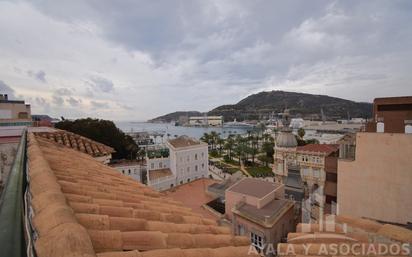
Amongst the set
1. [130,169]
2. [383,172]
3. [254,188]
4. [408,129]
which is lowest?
[130,169]

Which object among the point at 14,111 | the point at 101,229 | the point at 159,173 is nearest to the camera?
the point at 101,229

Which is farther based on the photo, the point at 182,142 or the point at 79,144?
the point at 182,142

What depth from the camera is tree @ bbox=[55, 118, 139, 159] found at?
29.2 metres

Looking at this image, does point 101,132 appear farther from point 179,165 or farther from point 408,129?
point 408,129

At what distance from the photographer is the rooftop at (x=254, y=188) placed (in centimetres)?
1582

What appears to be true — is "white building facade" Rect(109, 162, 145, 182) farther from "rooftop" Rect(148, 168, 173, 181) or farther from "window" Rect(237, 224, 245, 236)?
"window" Rect(237, 224, 245, 236)

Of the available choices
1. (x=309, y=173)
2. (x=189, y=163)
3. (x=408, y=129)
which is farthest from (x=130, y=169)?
(x=408, y=129)

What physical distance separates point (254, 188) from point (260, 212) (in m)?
2.40

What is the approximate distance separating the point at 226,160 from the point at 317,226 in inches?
1744

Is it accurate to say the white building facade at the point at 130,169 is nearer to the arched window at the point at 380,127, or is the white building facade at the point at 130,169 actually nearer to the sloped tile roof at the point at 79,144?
the sloped tile roof at the point at 79,144

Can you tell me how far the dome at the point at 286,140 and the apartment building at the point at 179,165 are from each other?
38.0 feet

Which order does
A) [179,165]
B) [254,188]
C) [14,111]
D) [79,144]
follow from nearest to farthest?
[79,144] < [14,111] < [254,188] < [179,165]

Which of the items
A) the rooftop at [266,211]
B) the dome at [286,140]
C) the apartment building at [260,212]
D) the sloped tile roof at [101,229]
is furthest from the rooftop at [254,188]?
the sloped tile roof at [101,229]

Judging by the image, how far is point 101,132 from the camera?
30.4m
